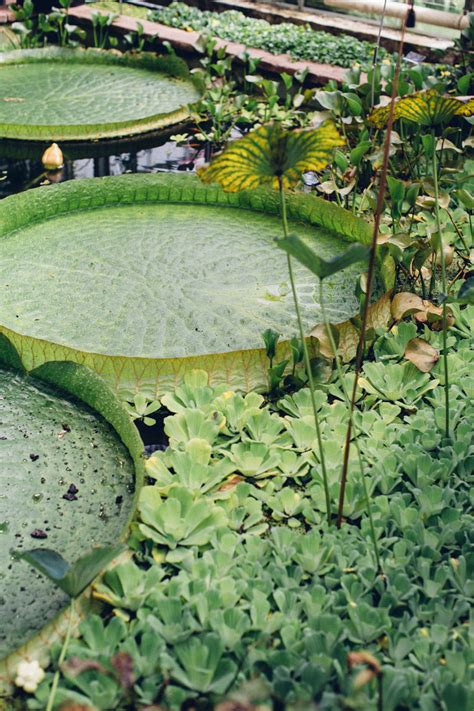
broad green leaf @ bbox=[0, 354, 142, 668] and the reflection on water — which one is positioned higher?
the reflection on water

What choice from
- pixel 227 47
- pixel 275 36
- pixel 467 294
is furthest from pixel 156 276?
pixel 275 36

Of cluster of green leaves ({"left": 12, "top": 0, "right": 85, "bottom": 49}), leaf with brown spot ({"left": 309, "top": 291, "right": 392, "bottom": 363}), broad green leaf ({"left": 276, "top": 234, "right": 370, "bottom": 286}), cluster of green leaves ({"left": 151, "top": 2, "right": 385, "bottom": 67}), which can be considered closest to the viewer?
broad green leaf ({"left": 276, "top": 234, "right": 370, "bottom": 286})

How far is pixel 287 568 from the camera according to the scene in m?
1.44

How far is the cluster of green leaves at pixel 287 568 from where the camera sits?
1.22m

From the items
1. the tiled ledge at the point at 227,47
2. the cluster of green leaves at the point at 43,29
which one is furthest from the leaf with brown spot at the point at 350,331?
the cluster of green leaves at the point at 43,29

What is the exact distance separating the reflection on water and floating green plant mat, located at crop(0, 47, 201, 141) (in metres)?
0.06

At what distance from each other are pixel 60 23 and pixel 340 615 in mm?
4680

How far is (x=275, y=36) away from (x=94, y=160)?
214 centimetres

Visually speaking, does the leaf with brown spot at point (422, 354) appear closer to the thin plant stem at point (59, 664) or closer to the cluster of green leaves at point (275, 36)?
the thin plant stem at point (59, 664)

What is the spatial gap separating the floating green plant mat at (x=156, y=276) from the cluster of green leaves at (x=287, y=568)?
0.16 m

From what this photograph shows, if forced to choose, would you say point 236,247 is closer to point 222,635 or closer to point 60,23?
point 222,635

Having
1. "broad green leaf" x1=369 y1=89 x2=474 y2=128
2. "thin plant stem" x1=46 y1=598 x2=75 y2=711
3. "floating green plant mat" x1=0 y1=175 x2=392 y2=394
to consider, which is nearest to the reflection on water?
"floating green plant mat" x1=0 y1=175 x2=392 y2=394

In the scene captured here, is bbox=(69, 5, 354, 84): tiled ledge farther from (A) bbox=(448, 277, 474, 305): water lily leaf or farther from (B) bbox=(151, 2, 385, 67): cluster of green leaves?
(A) bbox=(448, 277, 474, 305): water lily leaf

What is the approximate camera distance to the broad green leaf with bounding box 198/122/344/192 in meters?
1.38
